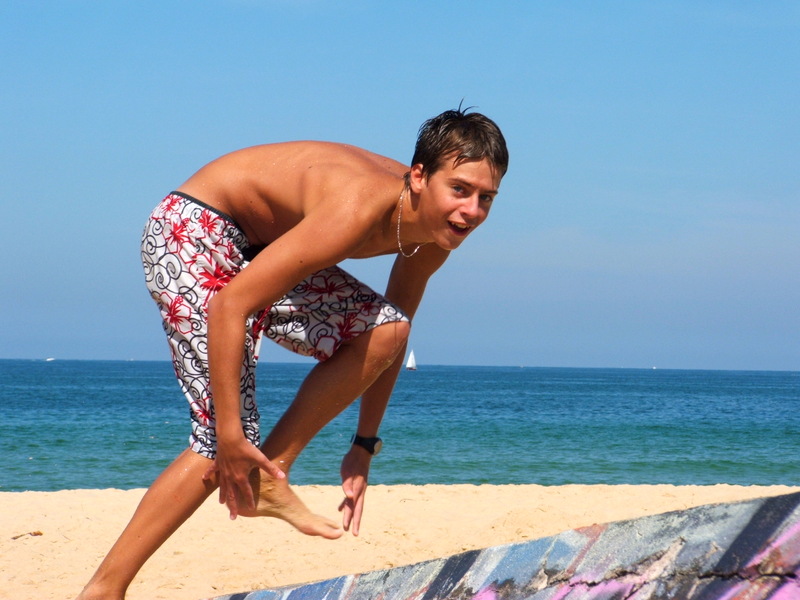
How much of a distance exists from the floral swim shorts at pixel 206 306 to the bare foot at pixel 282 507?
0.16 metres

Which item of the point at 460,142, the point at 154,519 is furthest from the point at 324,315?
the point at 154,519

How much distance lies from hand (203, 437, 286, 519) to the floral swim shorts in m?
0.17

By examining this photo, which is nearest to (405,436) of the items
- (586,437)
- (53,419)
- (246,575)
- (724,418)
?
(586,437)

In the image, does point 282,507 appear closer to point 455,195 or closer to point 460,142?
point 455,195

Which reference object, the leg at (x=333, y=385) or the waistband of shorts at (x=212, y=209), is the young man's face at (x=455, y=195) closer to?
the leg at (x=333, y=385)

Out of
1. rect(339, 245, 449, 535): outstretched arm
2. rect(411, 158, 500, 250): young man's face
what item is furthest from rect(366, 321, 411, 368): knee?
rect(411, 158, 500, 250): young man's face

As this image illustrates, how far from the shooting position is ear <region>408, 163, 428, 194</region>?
2.92 m

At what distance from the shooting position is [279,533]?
6773 millimetres

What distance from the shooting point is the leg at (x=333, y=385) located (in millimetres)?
3061

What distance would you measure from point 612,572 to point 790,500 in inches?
16.1

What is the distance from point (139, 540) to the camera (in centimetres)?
301

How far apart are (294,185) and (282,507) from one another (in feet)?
3.56

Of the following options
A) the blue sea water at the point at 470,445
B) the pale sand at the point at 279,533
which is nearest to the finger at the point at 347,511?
the pale sand at the point at 279,533

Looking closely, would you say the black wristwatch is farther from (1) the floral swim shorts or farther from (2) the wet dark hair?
(2) the wet dark hair
